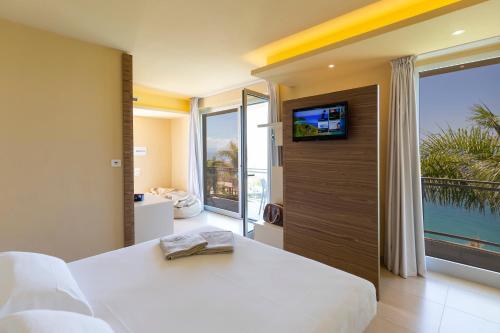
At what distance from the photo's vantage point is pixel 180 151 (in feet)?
20.6

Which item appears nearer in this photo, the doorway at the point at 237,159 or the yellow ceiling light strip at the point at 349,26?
the yellow ceiling light strip at the point at 349,26

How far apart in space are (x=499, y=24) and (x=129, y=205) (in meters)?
4.24

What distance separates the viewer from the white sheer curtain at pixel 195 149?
5520mm

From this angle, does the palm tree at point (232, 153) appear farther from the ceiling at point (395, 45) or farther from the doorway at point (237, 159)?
the ceiling at point (395, 45)

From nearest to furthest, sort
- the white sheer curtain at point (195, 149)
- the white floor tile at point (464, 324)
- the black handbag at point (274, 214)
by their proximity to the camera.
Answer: the white floor tile at point (464, 324) < the black handbag at point (274, 214) < the white sheer curtain at point (195, 149)

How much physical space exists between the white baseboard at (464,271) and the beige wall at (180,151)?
512 cm

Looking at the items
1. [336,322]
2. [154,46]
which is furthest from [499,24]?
[154,46]

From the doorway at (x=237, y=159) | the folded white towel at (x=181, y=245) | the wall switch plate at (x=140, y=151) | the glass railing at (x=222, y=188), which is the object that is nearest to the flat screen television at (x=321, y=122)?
the doorway at (x=237, y=159)

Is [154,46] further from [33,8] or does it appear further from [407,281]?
[407,281]

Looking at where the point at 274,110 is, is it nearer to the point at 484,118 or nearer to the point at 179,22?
the point at 179,22

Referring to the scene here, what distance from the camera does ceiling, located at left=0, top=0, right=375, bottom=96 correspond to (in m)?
2.08

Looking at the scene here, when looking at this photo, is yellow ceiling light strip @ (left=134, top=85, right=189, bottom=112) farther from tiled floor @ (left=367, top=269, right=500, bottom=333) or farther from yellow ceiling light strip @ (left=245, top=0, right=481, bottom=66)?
tiled floor @ (left=367, top=269, right=500, bottom=333)

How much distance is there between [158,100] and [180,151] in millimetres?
1505

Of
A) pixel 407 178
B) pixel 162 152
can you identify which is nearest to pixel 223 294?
pixel 407 178
